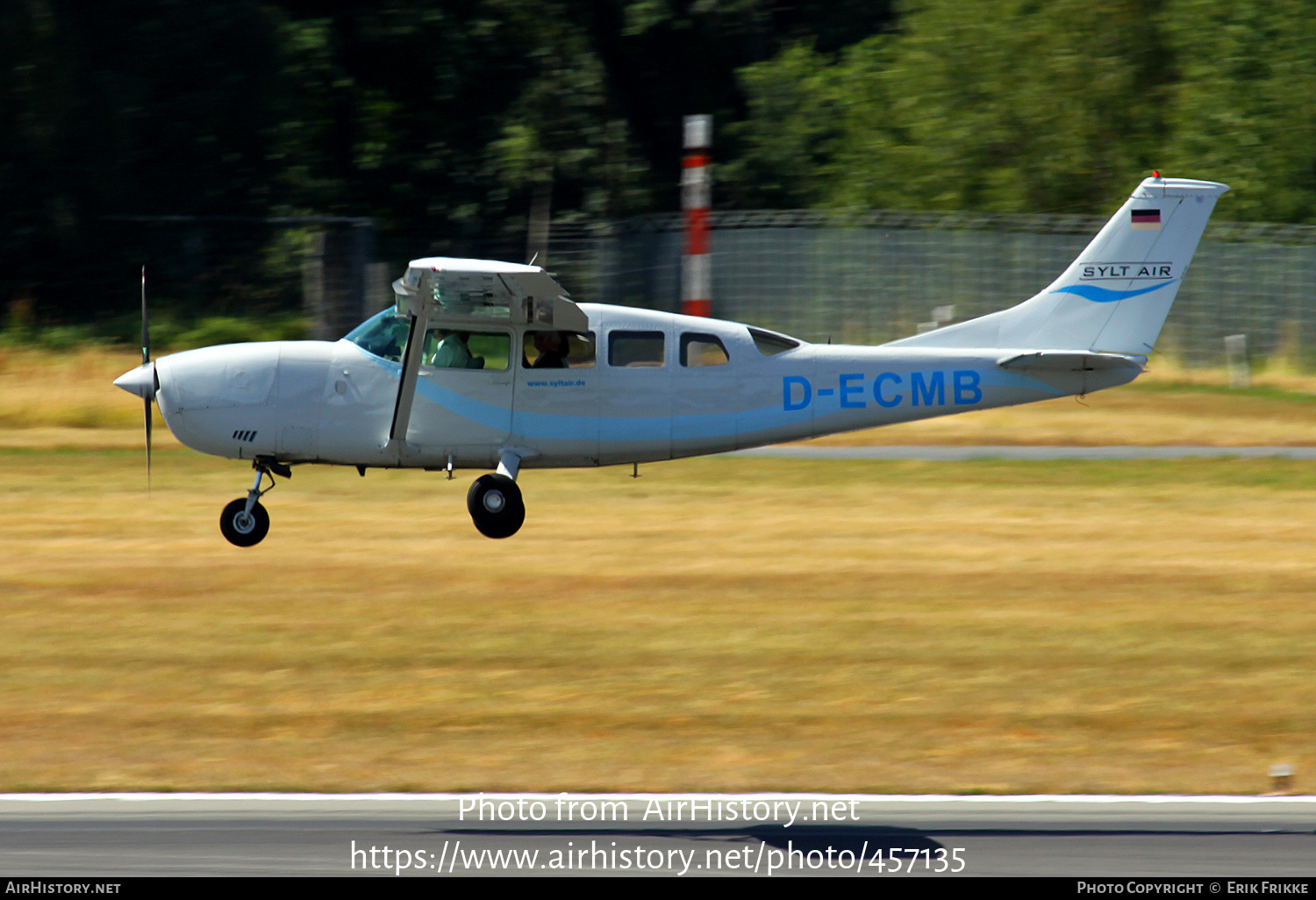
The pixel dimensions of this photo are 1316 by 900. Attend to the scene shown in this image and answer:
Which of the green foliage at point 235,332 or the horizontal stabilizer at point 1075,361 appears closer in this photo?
the horizontal stabilizer at point 1075,361

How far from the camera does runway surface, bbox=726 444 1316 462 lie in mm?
22219

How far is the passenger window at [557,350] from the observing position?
1253cm

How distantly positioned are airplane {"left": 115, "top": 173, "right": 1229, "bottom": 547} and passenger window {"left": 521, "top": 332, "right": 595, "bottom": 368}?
17 mm

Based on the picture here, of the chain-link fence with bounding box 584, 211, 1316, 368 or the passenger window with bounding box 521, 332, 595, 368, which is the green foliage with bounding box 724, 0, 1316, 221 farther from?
the passenger window with bounding box 521, 332, 595, 368

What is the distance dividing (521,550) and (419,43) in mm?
23295

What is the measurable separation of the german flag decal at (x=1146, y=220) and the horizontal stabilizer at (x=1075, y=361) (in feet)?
3.90

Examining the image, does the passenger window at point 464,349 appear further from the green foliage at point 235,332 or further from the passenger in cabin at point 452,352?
the green foliage at point 235,332

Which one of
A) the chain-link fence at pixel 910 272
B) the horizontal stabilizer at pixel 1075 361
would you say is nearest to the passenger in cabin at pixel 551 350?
the horizontal stabilizer at pixel 1075 361

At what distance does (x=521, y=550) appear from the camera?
642 inches

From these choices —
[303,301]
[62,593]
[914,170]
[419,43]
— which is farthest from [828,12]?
[62,593]

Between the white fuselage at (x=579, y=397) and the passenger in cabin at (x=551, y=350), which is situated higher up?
the passenger in cabin at (x=551, y=350)

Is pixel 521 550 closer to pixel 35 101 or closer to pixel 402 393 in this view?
pixel 402 393

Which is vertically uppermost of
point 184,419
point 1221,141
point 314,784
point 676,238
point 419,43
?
point 419,43

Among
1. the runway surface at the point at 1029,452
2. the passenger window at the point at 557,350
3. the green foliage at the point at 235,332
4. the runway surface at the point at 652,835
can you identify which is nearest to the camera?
the runway surface at the point at 652,835
